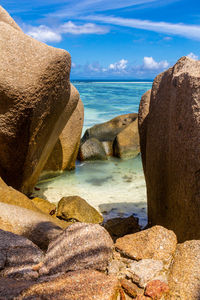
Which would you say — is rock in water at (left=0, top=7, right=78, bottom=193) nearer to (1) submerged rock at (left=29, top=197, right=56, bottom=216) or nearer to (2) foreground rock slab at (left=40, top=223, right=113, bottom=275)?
(1) submerged rock at (left=29, top=197, right=56, bottom=216)

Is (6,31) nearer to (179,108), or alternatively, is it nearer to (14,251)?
(179,108)

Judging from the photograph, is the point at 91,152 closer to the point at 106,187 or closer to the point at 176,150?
the point at 106,187

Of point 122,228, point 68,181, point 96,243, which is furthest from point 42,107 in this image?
point 68,181

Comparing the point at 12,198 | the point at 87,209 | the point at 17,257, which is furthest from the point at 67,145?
the point at 17,257

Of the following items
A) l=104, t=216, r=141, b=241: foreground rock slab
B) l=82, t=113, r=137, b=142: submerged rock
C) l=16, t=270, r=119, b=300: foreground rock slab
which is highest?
l=82, t=113, r=137, b=142: submerged rock

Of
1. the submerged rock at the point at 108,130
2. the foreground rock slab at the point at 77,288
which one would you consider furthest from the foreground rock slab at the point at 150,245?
the submerged rock at the point at 108,130

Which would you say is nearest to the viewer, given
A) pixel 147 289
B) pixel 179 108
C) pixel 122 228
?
pixel 147 289

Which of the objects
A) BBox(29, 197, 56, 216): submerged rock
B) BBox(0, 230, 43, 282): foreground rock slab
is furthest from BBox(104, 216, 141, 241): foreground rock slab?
BBox(0, 230, 43, 282): foreground rock slab

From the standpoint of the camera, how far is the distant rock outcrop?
7.08m

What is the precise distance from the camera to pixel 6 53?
282cm

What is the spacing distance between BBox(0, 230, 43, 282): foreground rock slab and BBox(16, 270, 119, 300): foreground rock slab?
247 mm

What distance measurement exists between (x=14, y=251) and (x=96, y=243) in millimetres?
471

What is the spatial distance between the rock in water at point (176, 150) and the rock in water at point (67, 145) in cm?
282

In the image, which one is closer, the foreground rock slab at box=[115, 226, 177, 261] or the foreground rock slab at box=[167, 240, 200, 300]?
the foreground rock slab at box=[167, 240, 200, 300]
